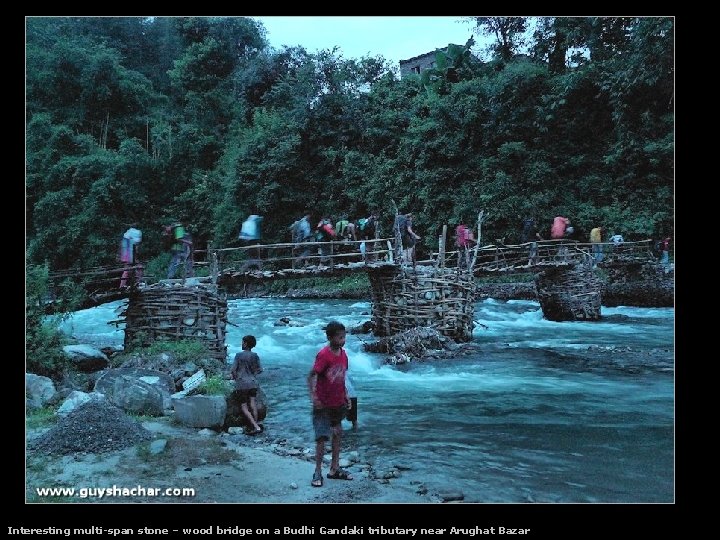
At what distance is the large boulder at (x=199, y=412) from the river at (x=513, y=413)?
2.55ft

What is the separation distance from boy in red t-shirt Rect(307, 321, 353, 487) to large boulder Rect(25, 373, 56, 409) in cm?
389

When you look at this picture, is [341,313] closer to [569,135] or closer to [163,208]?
[569,135]

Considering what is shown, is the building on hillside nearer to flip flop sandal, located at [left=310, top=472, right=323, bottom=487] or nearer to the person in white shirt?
the person in white shirt

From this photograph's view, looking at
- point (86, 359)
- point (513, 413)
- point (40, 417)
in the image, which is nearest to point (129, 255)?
point (86, 359)

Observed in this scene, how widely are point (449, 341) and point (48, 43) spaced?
2614 centimetres

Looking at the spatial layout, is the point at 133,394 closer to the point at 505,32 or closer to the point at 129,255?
the point at 129,255

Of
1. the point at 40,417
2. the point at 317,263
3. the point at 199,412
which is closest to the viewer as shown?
the point at 40,417

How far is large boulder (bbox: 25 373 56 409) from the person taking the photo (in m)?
6.72

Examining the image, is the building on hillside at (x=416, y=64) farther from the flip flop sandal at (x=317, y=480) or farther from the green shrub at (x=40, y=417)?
the flip flop sandal at (x=317, y=480)

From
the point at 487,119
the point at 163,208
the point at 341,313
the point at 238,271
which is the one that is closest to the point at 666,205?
the point at 487,119

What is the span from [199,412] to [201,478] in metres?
1.67

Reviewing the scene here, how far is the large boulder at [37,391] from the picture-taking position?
6719mm

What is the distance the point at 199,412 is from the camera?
666cm

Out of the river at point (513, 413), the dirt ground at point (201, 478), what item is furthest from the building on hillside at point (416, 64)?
the dirt ground at point (201, 478)
